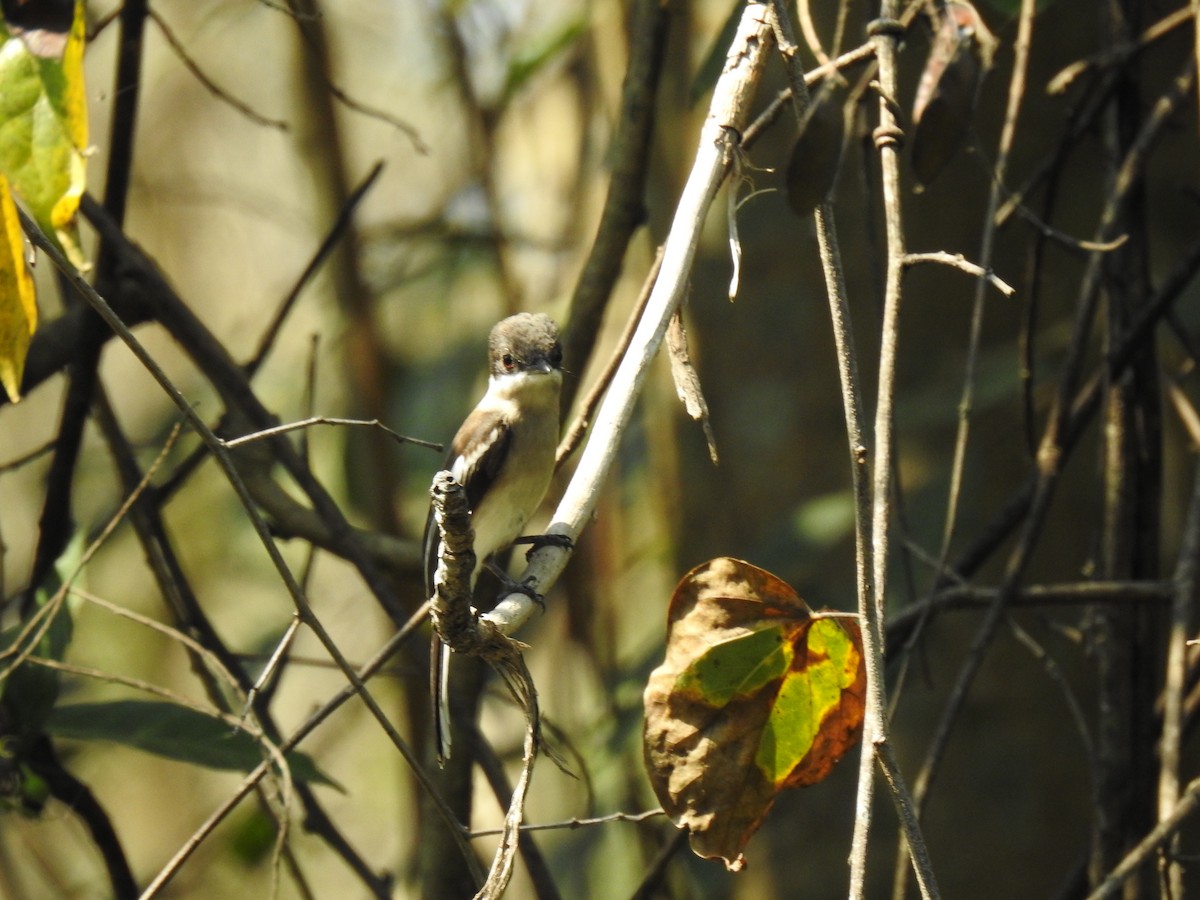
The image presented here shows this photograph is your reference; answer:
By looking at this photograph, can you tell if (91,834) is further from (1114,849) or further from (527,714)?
(1114,849)

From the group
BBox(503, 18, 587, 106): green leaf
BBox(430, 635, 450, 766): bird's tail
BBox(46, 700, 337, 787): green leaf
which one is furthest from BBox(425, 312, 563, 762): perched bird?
BBox(503, 18, 587, 106): green leaf

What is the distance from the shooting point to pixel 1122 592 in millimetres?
2580

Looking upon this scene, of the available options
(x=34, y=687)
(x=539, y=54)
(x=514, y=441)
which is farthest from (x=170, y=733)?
(x=539, y=54)

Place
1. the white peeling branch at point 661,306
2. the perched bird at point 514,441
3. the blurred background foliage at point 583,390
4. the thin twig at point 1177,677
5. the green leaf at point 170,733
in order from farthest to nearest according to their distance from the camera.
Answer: the blurred background foliage at point 583,390
the perched bird at point 514,441
the green leaf at point 170,733
the thin twig at point 1177,677
the white peeling branch at point 661,306

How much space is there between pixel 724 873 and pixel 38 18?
277 centimetres

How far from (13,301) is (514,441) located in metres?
1.79

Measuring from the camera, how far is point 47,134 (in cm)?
183

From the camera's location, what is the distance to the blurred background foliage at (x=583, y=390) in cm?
341

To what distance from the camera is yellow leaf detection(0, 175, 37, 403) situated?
1621mm

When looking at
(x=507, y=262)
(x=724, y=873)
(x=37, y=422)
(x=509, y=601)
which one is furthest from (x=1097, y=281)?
(x=37, y=422)

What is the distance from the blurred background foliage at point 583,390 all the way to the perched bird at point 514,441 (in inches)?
9.1

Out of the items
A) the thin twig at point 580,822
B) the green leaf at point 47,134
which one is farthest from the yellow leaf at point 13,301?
the thin twig at point 580,822

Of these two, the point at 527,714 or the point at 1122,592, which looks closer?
the point at 527,714

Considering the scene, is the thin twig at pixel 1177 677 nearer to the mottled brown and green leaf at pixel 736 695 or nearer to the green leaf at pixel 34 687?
the mottled brown and green leaf at pixel 736 695
